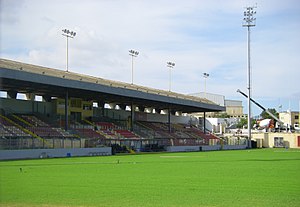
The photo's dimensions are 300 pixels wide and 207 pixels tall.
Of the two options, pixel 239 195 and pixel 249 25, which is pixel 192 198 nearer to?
pixel 239 195

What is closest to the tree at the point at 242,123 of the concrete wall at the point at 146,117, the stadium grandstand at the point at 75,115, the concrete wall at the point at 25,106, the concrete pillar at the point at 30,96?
the concrete wall at the point at 146,117

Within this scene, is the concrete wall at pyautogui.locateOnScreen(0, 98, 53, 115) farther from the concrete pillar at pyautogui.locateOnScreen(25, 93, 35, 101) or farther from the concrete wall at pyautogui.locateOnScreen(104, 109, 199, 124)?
the concrete wall at pyautogui.locateOnScreen(104, 109, 199, 124)

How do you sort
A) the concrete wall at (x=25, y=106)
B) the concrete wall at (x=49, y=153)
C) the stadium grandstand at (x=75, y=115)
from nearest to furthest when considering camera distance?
the concrete wall at (x=49, y=153)
the stadium grandstand at (x=75, y=115)
the concrete wall at (x=25, y=106)

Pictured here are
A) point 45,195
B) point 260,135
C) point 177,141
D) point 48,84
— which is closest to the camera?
point 45,195

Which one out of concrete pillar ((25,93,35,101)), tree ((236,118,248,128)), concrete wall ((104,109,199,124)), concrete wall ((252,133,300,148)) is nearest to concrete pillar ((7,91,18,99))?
concrete pillar ((25,93,35,101))

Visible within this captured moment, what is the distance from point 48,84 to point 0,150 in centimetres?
1064

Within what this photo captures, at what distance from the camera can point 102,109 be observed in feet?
226

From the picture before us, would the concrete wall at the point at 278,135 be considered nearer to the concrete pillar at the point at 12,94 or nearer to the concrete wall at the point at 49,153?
the concrete wall at the point at 49,153

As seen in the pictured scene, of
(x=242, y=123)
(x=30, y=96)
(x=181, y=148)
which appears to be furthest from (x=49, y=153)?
(x=242, y=123)

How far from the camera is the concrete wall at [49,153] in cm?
4028

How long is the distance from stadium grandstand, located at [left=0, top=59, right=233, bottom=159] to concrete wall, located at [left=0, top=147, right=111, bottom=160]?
50cm

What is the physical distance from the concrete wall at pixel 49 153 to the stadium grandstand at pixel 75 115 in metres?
0.50

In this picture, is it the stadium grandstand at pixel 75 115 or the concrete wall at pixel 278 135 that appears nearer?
the stadium grandstand at pixel 75 115

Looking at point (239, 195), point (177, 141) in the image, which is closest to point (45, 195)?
point (239, 195)
